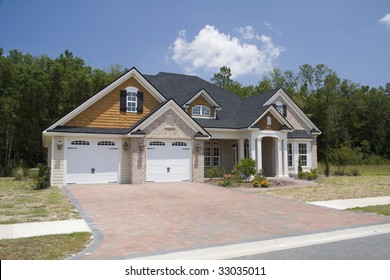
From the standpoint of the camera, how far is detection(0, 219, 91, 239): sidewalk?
754cm

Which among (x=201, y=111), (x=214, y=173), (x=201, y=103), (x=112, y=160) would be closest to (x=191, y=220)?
(x=112, y=160)

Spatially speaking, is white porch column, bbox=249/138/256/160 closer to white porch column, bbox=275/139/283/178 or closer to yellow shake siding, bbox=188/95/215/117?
white porch column, bbox=275/139/283/178

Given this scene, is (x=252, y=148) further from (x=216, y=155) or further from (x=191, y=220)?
(x=191, y=220)

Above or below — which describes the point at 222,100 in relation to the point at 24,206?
above

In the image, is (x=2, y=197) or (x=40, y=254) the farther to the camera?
(x=2, y=197)

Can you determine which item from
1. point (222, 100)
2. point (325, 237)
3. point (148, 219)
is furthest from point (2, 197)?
point (222, 100)

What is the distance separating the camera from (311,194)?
49.0ft

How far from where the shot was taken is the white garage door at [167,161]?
20109mm

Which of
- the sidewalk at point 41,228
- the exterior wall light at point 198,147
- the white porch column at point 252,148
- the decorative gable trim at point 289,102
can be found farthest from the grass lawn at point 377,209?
the decorative gable trim at point 289,102

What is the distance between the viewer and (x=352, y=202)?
41.1ft

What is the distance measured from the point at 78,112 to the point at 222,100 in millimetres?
12793
